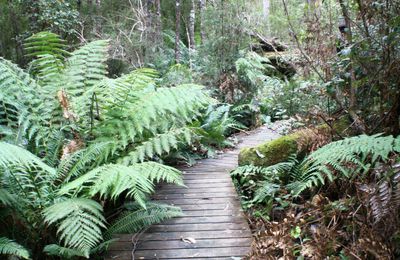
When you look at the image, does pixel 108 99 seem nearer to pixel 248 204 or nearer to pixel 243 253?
pixel 248 204

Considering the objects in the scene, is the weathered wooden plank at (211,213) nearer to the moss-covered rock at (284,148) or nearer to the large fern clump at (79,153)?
the large fern clump at (79,153)

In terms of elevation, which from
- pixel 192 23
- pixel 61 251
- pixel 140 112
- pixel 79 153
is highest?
pixel 192 23

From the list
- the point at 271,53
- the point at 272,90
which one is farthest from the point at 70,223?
the point at 271,53

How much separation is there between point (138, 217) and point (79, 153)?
0.79m

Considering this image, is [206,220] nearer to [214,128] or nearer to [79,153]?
[79,153]

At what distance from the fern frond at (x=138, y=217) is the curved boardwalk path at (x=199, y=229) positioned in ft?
0.30

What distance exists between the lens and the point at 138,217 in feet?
10.4

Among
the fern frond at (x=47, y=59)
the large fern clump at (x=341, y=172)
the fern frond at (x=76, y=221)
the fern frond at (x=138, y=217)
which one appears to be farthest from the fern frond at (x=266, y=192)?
the fern frond at (x=47, y=59)

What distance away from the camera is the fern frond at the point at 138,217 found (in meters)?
3.10

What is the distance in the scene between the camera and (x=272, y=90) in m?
8.36

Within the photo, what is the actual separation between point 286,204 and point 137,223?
1332 millimetres

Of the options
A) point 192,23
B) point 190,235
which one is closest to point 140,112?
point 190,235

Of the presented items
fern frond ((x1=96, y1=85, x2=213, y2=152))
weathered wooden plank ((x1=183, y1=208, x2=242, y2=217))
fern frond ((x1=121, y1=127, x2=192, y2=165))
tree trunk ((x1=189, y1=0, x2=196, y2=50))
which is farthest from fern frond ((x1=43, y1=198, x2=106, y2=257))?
tree trunk ((x1=189, y1=0, x2=196, y2=50))

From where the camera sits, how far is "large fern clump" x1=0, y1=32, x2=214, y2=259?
8.94 ft
